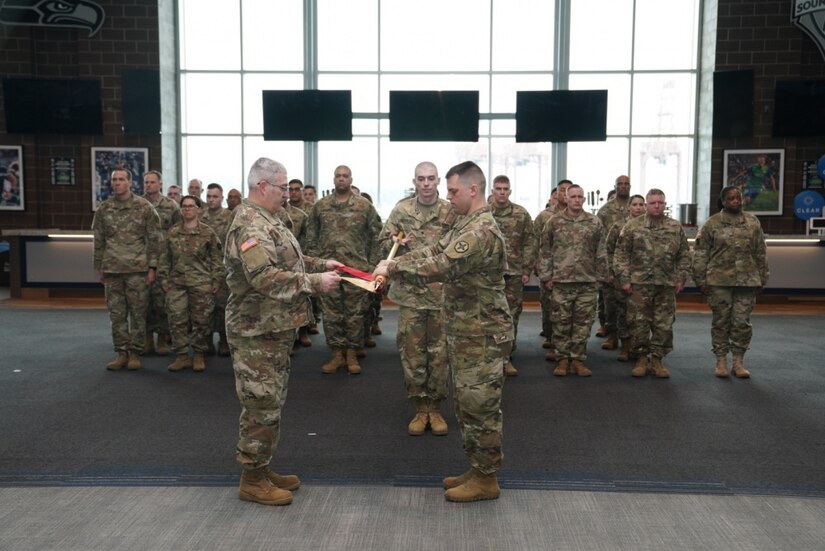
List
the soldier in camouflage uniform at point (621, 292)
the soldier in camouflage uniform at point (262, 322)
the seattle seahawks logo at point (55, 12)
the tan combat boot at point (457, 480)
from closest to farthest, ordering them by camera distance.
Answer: the soldier in camouflage uniform at point (262, 322)
the tan combat boot at point (457, 480)
the soldier in camouflage uniform at point (621, 292)
the seattle seahawks logo at point (55, 12)

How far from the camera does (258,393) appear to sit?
12.0ft

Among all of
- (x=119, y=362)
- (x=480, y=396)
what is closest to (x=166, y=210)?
(x=119, y=362)

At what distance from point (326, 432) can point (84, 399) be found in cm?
209

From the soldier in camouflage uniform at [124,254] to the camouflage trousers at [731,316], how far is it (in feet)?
16.1

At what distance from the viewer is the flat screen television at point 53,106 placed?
12758 mm

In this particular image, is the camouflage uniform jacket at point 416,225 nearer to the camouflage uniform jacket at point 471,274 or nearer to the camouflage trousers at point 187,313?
the camouflage uniform jacket at point 471,274

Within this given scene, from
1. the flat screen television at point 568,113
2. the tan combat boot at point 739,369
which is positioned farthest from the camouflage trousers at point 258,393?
the flat screen television at point 568,113

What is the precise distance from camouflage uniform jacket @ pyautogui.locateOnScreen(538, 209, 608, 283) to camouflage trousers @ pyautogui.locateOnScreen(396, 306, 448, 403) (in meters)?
1.99

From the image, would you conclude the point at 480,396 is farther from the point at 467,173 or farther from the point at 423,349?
the point at 423,349

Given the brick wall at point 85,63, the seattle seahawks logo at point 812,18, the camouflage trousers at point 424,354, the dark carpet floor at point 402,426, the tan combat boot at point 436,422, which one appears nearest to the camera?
the dark carpet floor at point 402,426

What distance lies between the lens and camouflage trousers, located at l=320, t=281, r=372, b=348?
673 centimetres

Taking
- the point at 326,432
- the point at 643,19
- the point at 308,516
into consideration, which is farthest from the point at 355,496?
the point at 643,19

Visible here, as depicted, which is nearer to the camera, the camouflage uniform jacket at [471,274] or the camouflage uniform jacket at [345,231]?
the camouflage uniform jacket at [471,274]

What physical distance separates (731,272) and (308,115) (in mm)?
8657
